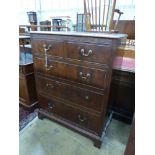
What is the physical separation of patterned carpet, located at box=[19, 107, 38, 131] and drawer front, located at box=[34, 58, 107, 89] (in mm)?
663

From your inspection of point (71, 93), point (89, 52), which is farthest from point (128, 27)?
point (71, 93)

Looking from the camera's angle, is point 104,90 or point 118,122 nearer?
point 104,90

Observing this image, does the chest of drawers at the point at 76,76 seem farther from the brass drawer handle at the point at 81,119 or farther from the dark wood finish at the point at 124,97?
the dark wood finish at the point at 124,97

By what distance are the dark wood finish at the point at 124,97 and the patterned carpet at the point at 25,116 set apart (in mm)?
995

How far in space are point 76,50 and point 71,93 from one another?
42cm

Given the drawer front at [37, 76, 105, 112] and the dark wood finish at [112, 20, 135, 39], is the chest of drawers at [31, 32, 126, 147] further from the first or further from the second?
the dark wood finish at [112, 20, 135, 39]

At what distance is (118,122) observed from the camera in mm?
1676

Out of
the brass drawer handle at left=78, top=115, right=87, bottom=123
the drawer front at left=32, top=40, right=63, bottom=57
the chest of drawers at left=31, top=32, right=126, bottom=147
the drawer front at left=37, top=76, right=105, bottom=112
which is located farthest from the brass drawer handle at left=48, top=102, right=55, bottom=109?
the drawer front at left=32, top=40, right=63, bottom=57

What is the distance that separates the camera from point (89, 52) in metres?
1.01

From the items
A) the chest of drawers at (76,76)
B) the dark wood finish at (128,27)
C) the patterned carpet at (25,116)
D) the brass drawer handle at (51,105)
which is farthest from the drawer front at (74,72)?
the dark wood finish at (128,27)
